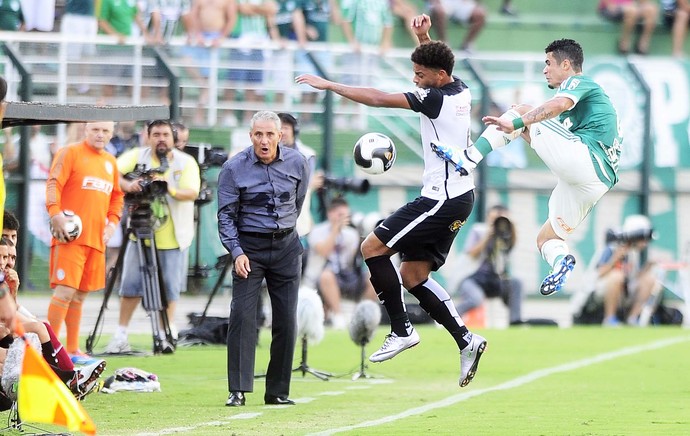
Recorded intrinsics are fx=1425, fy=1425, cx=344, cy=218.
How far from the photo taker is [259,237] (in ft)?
36.3

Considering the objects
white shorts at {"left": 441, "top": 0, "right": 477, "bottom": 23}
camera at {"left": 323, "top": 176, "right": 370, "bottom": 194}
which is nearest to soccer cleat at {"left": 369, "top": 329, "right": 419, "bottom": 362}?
camera at {"left": 323, "top": 176, "right": 370, "bottom": 194}

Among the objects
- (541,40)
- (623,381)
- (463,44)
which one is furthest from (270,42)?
(623,381)

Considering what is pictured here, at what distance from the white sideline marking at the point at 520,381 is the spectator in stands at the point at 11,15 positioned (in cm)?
978

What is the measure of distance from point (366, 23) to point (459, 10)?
3.00 meters

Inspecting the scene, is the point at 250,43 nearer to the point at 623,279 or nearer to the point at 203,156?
the point at 623,279

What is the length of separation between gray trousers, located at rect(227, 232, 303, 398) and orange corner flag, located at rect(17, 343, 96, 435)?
405cm

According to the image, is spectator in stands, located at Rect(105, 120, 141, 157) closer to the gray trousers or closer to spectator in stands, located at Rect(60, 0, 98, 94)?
spectator in stands, located at Rect(60, 0, 98, 94)

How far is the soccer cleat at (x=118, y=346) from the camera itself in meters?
14.6

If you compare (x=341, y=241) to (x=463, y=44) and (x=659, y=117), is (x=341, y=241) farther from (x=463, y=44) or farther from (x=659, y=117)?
(x=463, y=44)

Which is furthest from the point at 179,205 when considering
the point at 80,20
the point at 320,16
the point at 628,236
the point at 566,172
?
the point at 320,16

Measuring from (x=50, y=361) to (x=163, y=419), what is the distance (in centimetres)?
96

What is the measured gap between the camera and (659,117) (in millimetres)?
Answer: 22609

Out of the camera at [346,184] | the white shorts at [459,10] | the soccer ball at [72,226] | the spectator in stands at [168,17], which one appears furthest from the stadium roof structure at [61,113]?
the white shorts at [459,10]

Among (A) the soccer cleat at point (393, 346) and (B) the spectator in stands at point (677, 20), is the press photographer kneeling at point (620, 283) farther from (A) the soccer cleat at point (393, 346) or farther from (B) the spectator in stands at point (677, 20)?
(A) the soccer cleat at point (393, 346)
